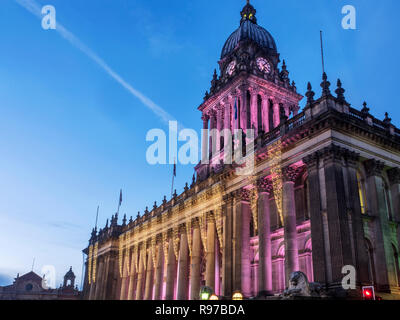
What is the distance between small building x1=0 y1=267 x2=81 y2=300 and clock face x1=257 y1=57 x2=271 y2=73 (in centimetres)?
7189

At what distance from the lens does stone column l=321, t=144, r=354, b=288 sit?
26.0 metres

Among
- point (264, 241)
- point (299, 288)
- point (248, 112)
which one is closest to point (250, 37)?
point (248, 112)

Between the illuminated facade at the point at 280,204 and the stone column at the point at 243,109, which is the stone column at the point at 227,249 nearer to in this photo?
the illuminated facade at the point at 280,204

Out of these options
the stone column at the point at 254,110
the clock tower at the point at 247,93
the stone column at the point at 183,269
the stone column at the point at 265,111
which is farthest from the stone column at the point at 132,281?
the stone column at the point at 265,111

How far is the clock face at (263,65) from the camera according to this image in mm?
61000

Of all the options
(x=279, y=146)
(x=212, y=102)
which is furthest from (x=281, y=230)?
(x=212, y=102)

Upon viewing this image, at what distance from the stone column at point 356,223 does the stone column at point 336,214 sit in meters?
0.71

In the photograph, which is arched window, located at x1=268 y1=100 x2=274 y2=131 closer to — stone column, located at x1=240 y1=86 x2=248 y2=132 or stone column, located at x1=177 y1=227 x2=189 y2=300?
stone column, located at x1=240 y1=86 x2=248 y2=132

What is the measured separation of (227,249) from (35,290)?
83461 mm

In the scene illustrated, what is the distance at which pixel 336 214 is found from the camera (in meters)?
27.2

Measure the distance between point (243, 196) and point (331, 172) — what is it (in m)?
11.9

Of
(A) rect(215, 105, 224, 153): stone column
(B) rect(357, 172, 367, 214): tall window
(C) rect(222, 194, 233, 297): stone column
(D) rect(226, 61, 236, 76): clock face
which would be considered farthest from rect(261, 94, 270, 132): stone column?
(B) rect(357, 172, 367, 214): tall window

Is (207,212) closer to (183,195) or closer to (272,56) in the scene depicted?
(183,195)
